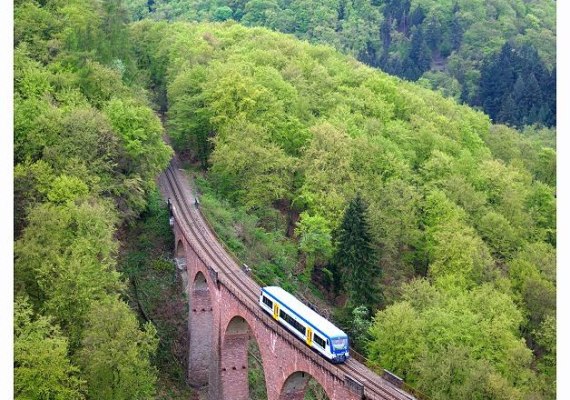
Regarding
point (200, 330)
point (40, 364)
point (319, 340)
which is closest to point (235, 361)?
point (200, 330)

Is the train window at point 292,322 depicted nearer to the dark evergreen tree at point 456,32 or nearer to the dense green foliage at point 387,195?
the dense green foliage at point 387,195

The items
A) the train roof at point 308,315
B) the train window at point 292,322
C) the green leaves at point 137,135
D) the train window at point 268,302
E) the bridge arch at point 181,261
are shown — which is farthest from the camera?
the bridge arch at point 181,261

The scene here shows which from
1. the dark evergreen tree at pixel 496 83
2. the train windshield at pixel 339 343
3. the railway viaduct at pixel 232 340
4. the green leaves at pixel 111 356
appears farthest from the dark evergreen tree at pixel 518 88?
the green leaves at pixel 111 356

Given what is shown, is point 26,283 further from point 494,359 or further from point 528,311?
point 528,311

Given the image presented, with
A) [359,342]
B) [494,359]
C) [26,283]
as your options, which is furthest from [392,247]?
[26,283]

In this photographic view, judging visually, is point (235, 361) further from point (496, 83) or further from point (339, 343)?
point (496, 83)

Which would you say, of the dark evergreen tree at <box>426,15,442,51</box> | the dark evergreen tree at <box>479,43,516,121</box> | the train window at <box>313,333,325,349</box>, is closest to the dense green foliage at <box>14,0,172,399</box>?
the train window at <box>313,333,325,349</box>

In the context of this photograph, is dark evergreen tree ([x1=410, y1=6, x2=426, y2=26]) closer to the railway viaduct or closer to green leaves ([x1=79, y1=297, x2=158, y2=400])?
the railway viaduct
